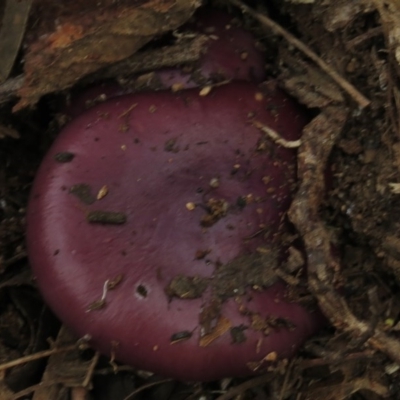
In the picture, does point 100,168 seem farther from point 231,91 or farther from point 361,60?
point 361,60

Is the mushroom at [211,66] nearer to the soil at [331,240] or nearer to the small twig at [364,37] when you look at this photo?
the soil at [331,240]

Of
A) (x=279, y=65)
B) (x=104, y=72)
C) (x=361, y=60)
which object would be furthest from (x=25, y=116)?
(x=361, y=60)

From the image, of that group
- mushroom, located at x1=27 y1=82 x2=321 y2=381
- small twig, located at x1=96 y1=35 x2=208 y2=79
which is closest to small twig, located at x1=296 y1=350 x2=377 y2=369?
mushroom, located at x1=27 y1=82 x2=321 y2=381

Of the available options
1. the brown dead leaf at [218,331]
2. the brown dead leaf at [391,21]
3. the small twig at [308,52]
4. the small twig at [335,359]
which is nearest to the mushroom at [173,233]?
the brown dead leaf at [218,331]

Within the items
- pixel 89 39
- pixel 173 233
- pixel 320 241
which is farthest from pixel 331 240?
pixel 89 39

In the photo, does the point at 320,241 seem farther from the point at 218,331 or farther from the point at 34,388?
the point at 34,388

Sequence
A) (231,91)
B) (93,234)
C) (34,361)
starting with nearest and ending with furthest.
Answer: (93,234) → (231,91) → (34,361)
